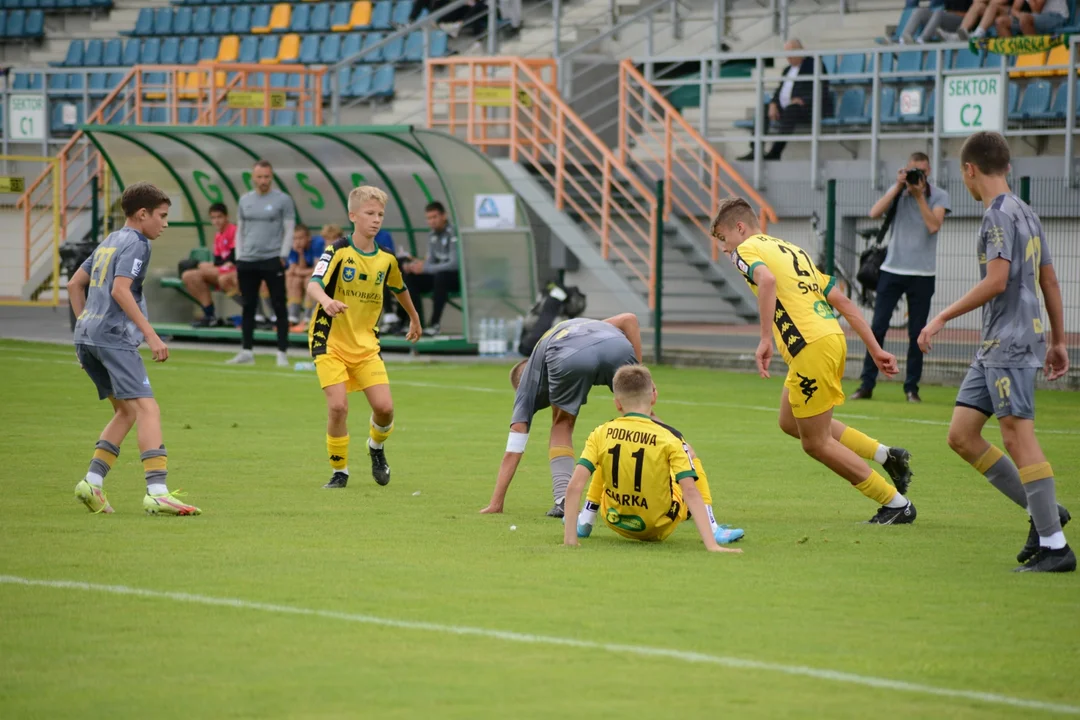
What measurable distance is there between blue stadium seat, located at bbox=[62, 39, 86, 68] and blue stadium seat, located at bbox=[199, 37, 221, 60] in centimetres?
290

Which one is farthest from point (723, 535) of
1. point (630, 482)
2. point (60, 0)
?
point (60, 0)

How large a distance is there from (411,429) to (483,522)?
5.02 m

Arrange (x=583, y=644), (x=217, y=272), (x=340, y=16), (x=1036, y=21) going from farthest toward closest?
(x=340, y=16)
(x=217, y=272)
(x=1036, y=21)
(x=583, y=644)

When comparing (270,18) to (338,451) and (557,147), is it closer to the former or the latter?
(557,147)

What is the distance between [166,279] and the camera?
943 inches

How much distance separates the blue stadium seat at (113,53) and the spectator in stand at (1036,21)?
20806mm

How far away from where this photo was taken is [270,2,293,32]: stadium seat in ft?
113

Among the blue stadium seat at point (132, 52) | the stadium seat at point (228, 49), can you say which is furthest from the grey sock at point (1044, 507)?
the blue stadium seat at point (132, 52)

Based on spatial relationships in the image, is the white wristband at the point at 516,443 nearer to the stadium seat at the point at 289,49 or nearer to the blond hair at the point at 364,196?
the blond hair at the point at 364,196

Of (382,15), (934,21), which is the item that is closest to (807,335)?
(934,21)

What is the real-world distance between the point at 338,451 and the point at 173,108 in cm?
1897

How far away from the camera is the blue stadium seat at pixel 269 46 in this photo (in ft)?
112

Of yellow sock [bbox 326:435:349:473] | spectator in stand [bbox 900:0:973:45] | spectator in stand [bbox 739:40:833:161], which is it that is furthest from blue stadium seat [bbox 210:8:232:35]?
yellow sock [bbox 326:435:349:473]

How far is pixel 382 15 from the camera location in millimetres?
33031
